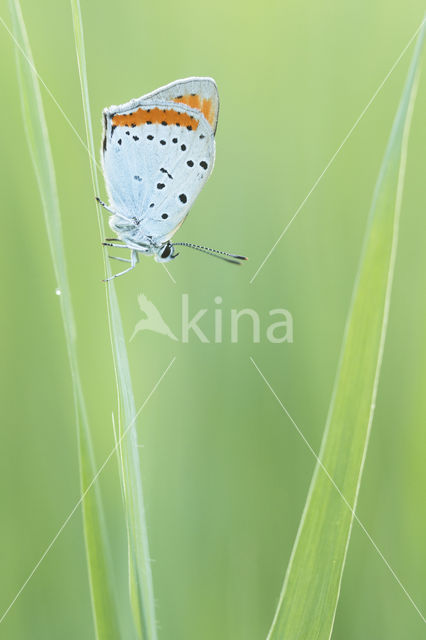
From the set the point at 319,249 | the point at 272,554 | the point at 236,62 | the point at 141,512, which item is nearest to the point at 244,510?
the point at 272,554

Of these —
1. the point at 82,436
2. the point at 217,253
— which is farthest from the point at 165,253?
the point at 82,436

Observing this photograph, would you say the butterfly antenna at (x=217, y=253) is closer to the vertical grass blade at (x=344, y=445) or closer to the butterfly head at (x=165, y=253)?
the butterfly head at (x=165, y=253)

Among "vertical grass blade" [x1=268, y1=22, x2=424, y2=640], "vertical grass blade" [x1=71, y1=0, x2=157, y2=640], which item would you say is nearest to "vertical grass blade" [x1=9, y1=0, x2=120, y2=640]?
"vertical grass blade" [x1=71, y1=0, x2=157, y2=640]

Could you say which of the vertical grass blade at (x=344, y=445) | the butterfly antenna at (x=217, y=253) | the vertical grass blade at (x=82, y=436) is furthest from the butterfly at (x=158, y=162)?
the vertical grass blade at (x=344, y=445)

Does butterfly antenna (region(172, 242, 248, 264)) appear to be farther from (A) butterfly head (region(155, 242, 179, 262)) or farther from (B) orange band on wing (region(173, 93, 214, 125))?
(B) orange band on wing (region(173, 93, 214, 125))

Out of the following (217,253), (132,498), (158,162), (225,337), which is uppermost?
(158,162)

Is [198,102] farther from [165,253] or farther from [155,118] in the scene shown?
[165,253]
